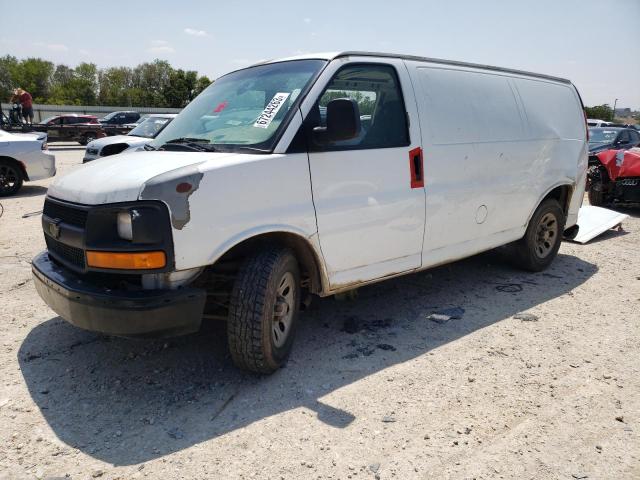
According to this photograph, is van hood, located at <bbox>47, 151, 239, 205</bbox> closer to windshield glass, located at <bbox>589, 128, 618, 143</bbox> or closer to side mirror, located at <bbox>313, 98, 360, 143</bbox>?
side mirror, located at <bbox>313, 98, 360, 143</bbox>

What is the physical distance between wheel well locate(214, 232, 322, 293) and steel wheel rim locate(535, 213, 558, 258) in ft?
10.4

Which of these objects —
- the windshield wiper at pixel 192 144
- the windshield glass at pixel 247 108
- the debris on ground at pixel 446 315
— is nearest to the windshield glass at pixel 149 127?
the windshield glass at pixel 247 108

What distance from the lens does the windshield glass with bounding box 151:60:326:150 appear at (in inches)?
127

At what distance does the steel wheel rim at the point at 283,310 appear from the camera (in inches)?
129

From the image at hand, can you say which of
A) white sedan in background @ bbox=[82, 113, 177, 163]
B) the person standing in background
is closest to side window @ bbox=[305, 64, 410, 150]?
white sedan in background @ bbox=[82, 113, 177, 163]

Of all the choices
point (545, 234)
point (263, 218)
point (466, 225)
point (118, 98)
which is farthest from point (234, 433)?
point (118, 98)

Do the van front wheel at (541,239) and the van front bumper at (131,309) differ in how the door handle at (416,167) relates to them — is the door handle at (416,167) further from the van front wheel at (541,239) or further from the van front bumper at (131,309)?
the van front wheel at (541,239)

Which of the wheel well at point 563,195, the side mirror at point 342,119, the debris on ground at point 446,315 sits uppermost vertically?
the side mirror at point 342,119

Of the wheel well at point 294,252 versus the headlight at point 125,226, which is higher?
the headlight at point 125,226

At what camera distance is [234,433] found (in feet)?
8.95

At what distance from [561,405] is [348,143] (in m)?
2.15

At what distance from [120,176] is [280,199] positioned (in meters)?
0.95

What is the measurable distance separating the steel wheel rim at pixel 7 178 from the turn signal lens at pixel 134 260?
8774mm

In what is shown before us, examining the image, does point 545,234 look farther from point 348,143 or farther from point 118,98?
point 118,98
